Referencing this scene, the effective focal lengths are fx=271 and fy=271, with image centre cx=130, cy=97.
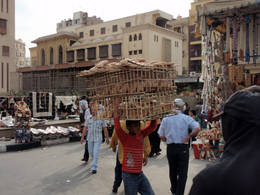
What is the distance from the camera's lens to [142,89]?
11.4 feet

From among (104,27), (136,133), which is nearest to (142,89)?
(136,133)

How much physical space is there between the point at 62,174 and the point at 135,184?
3.57 meters

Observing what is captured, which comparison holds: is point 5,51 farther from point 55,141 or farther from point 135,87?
point 135,87

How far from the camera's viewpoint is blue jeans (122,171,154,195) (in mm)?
4082

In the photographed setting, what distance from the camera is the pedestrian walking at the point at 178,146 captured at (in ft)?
16.2

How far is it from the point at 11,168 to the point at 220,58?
24.4ft

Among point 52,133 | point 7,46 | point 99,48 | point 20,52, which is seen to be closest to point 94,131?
point 52,133

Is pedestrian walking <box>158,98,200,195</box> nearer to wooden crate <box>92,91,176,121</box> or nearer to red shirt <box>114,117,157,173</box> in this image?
red shirt <box>114,117,157,173</box>

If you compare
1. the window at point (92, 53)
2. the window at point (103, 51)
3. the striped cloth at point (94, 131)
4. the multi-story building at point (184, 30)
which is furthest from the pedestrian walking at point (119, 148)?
the multi-story building at point (184, 30)

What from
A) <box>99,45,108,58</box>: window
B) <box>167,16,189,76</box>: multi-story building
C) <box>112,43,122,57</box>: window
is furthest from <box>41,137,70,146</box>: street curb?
<box>167,16,189,76</box>: multi-story building

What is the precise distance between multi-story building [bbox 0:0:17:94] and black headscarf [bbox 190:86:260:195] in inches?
1535

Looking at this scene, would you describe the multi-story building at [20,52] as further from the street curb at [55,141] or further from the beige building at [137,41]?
the street curb at [55,141]

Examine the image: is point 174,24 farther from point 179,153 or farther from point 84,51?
point 179,153

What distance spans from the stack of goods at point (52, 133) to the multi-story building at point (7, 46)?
2760cm
